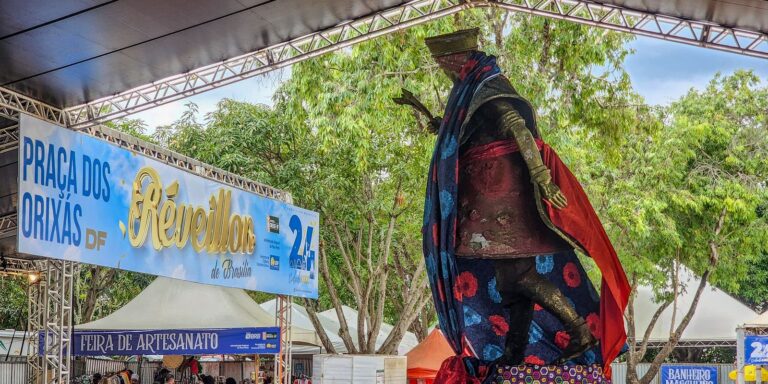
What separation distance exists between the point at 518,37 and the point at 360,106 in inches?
99.1

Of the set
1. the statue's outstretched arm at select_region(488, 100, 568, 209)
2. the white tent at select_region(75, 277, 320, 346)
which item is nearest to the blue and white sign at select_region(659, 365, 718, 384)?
the white tent at select_region(75, 277, 320, 346)

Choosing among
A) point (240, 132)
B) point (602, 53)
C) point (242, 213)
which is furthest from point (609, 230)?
point (242, 213)

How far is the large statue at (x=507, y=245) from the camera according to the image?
5.19 meters

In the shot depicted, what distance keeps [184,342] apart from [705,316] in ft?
53.3

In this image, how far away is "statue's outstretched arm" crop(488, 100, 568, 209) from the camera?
5.11 meters

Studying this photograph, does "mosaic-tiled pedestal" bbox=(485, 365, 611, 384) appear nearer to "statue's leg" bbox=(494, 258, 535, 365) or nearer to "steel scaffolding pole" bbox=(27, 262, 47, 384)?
"statue's leg" bbox=(494, 258, 535, 365)

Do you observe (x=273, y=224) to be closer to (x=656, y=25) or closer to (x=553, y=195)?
(x=656, y=25)

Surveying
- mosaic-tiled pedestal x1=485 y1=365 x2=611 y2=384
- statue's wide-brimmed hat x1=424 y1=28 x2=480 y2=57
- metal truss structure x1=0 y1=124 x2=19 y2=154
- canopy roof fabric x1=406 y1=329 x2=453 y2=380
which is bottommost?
canopy roof fabric x1=406 y1=329 x2=453 y2=380

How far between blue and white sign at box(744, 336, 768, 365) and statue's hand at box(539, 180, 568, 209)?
49.2 feet

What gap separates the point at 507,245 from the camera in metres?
5.18

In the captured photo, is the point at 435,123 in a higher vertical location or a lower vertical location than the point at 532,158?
higher

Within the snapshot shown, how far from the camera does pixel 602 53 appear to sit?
14539 millimetres

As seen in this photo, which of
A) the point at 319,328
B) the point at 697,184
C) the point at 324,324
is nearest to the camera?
the point at 319,328

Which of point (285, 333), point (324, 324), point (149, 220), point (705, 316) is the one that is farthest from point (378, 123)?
point (705, 316)
